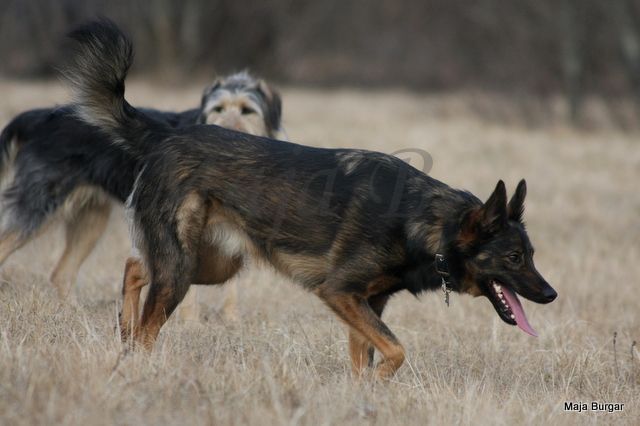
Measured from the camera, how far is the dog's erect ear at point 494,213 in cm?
513

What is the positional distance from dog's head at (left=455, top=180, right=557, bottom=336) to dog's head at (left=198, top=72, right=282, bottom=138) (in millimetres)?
2961

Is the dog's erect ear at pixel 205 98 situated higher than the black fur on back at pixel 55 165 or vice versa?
the dog's erect ear at pixel 205 98

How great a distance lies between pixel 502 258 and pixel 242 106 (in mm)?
3348

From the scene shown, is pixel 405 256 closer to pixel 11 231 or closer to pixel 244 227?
pixel 244 227

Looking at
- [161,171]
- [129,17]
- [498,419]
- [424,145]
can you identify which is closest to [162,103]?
[424,145]

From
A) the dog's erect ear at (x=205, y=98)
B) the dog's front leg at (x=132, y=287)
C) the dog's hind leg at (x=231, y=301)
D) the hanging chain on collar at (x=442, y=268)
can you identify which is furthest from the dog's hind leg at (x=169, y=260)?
the dog's erect ear at (x=205, y=98)

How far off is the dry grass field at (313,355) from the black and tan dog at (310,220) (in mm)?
431

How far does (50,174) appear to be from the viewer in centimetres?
746

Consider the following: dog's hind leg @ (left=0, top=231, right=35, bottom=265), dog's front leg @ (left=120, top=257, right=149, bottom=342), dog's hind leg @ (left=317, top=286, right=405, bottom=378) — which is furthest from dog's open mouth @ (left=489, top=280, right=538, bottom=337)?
dog's hind leg @ (left=0, top=231, right=35, bottom=265)

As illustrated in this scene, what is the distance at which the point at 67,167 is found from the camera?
292 inches

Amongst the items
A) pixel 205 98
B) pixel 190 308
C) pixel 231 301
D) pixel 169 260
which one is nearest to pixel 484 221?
pixel 169 260

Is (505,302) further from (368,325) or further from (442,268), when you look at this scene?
(368,325)

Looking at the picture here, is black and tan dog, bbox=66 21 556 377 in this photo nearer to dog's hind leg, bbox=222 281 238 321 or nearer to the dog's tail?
the dog's tail

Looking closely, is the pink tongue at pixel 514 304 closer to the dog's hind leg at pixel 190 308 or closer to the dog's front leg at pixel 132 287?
the dog's front leg at pixel 132 287
